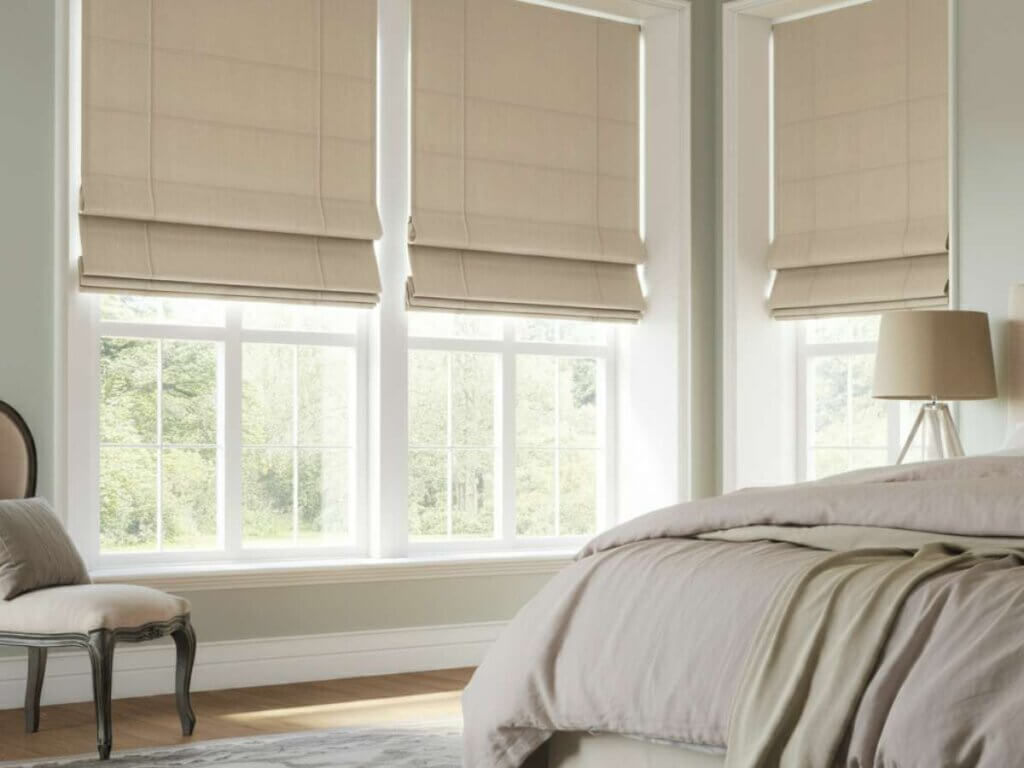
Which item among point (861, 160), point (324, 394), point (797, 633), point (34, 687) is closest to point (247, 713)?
point (34, 687)

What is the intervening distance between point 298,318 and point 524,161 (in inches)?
50.3

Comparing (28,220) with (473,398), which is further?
(473,398)

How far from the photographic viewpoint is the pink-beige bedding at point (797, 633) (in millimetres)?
1998

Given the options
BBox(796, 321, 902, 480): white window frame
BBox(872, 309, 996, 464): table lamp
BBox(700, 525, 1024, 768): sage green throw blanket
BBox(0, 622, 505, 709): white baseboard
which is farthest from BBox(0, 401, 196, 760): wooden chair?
BBox(796, 321, 902, 480): white window frame

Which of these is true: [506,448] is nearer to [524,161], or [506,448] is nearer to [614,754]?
[524,161]

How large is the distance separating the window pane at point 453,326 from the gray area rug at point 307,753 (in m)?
2.03

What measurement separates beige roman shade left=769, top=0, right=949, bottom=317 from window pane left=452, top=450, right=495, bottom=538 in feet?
5.08

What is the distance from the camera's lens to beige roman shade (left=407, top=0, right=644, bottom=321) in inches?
223

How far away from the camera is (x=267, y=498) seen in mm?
5359

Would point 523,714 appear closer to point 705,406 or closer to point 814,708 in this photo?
point 814,708

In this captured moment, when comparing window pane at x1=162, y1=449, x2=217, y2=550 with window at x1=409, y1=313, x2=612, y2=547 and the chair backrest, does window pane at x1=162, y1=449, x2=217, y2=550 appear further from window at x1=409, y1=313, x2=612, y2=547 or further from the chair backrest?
window at x1=409, y1=313, x2=612, y2=547

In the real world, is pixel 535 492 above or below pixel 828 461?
below

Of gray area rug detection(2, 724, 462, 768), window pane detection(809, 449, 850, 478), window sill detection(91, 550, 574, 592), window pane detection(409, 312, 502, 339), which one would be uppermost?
window pane detection(409, 312, 502, 339)

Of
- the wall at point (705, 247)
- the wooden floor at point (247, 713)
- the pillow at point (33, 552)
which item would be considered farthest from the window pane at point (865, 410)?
the pillow at point (33, 552)
